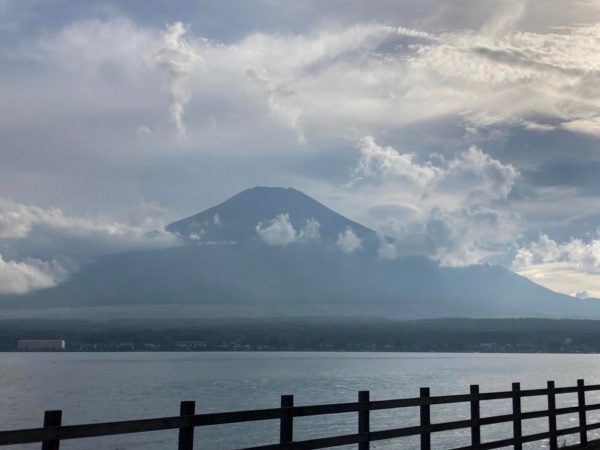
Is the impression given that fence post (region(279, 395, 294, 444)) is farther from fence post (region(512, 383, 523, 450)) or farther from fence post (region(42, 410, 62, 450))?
fence post (region(512, 383, 523, 450))

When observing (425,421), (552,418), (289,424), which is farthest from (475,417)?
(289,424)

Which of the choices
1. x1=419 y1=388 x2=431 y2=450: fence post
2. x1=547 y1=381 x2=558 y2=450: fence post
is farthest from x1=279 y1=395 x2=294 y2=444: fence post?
x1=547 y1=381 x2=558 y2=450: fence post

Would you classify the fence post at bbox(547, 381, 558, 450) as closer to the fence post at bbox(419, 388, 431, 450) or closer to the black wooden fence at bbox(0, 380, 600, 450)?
the black wooden fence at bbox(0, 380, 600, 450)

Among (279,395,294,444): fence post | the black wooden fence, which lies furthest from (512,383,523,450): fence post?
(279,395,294,444): fence post

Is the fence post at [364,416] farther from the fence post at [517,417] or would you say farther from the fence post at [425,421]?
the fence post at [517,417]

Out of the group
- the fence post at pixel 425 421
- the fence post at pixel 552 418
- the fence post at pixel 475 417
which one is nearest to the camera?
the fence post at pixel 425 421

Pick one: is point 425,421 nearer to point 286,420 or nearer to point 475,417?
point 475,417

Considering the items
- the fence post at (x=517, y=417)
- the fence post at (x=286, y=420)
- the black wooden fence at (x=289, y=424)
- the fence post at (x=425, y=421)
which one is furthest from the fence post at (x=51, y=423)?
the fence post at (x=517, y=417)

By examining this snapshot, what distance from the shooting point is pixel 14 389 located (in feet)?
366

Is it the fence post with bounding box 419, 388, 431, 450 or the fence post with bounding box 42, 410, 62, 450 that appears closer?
the fence post with bounding box 42, 410, 62, 450

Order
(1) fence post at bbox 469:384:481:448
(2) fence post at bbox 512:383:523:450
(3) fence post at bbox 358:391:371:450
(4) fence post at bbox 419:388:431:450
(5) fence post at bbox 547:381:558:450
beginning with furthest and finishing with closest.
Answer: (5) fence post at bbox 547:381:558:450, (2) fence post at bbox 512:383:523:450, (1) fence post at bbox 469:384:481:448, (4) fence post at bbox 419:388:431:450, (3) fence post at bbox 358:391:371:450

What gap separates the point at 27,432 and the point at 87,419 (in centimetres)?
6193

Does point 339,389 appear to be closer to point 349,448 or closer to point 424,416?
point 349,448

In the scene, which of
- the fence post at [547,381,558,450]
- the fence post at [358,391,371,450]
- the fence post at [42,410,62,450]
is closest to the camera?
the fence post at [42,410,62,450]
